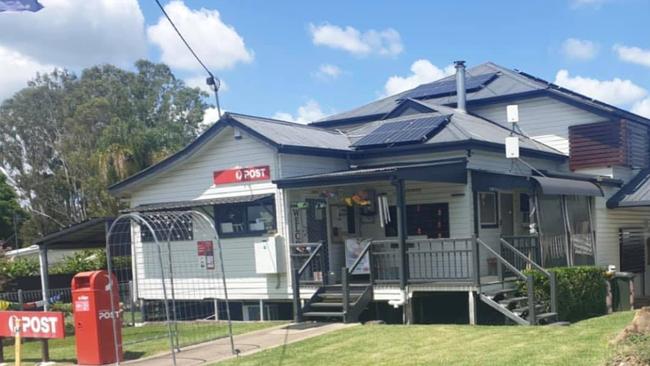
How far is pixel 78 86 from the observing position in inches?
2141

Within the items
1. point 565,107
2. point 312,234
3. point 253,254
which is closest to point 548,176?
point 565,107

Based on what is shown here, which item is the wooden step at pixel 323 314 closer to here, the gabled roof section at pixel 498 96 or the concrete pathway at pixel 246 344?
the concrete pathway at pixel 246 344

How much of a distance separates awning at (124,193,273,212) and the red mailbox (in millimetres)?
5864

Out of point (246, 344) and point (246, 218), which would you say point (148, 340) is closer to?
point (246, 344)

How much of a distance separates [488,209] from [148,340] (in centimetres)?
945

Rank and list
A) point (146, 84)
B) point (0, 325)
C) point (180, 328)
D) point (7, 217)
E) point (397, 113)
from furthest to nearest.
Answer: point (146, 84) → point (7, 217) → point (397, 113) → point (180, 328) → point (0, 325)

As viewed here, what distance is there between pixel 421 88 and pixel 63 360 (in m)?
17.0

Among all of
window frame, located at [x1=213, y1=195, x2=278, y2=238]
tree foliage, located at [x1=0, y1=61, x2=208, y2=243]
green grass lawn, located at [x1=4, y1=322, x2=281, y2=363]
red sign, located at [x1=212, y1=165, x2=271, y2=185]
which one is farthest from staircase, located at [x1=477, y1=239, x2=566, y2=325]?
tree foliage, located at [x1=0, y1=61, x2=208, y2=243]

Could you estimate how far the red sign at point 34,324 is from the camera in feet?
39.2

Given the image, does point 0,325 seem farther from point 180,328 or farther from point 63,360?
point 180,328

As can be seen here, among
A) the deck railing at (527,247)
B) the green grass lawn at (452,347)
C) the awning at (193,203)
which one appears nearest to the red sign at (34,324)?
the green grass lawn at (452,347)

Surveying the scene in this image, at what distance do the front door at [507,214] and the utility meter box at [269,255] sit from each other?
6.18 meters

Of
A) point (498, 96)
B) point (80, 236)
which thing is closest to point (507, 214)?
point (498, 96)

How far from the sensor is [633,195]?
2227cm
